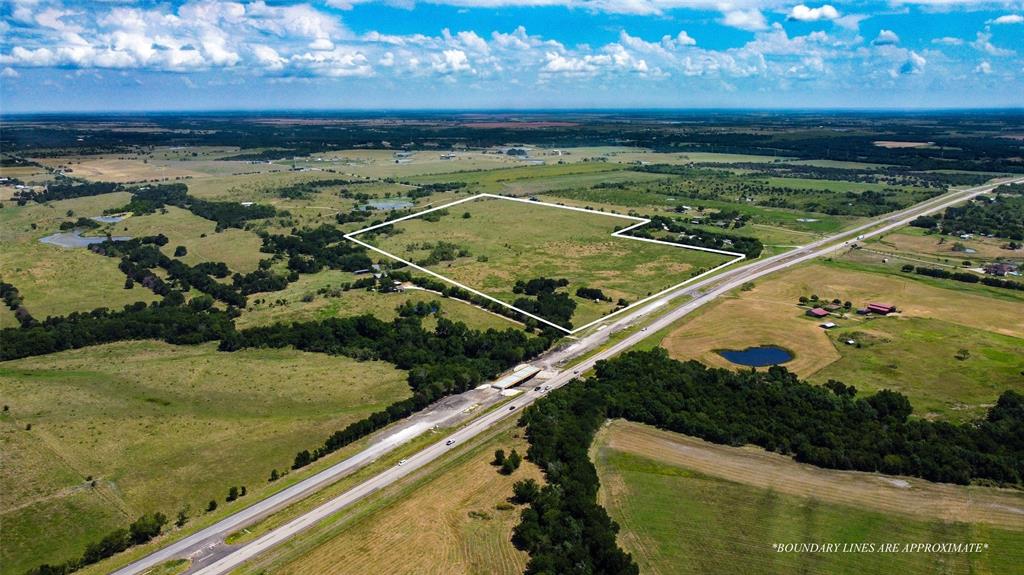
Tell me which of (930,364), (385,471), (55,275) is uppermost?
(930,364)

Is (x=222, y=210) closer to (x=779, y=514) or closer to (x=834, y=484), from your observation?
(x=779, y=514)

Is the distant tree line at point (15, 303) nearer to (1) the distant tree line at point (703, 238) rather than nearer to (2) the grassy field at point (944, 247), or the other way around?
(1) the distant tree line at point (703, 238)

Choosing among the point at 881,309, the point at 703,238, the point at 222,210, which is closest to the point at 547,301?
the point at 881,309

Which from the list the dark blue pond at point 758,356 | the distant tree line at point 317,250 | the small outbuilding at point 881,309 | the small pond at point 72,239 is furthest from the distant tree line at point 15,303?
the small outbuilding at point 881,309

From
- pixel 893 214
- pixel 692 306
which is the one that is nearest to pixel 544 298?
pixel 692 306

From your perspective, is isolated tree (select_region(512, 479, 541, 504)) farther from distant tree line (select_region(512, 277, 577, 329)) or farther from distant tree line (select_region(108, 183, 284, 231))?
distant tree line (select_region(108, 183, 284, 231))

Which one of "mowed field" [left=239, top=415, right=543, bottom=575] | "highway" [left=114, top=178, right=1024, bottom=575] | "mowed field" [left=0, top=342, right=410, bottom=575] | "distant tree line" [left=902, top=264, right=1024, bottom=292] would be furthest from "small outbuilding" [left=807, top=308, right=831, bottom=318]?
"mowed field" [left=0, top=342, right=410, bottom=575]

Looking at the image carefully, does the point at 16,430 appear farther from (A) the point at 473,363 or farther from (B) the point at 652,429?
(B) the point at 652,429
